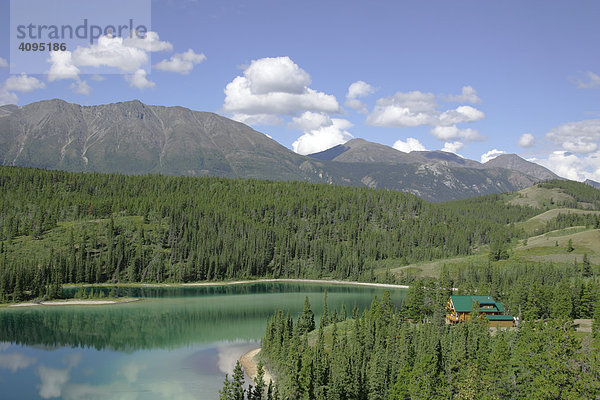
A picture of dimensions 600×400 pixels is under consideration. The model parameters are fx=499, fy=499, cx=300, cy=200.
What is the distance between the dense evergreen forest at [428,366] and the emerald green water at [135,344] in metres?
12.5

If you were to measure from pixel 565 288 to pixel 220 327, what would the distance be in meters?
70.8

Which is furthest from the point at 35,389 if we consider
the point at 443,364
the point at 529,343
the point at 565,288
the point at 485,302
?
the point at 565,288

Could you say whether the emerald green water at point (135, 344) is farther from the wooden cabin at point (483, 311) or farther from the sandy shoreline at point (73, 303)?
the wooden cabin at point (483, 311)

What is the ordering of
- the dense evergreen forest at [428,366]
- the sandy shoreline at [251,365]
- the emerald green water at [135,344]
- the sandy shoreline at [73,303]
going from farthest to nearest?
1. the sandy shoreline at [73,303]
2. the sandy shoreline at [251,365]
3. the emerald green water at [135,344]
4. the dense evergreen forest at [428,366]

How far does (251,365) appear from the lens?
2953 inches

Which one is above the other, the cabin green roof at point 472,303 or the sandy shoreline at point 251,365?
the cabin green roof at point 472,303

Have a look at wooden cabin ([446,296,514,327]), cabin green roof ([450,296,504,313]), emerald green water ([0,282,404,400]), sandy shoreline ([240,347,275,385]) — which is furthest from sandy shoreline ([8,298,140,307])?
cabin green roof ([450,296,504,313])

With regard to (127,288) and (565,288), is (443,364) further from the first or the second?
(127,288)

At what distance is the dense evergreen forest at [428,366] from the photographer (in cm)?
4606

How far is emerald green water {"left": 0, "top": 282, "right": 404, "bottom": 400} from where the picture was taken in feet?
215

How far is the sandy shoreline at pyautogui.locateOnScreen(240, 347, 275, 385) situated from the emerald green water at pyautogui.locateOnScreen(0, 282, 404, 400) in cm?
209

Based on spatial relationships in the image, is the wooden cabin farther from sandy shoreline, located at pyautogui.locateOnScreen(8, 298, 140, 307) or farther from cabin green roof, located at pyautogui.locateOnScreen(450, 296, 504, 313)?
sandy shoreline, located at pyautogui.locateOnScreen(8, 298, 140, 307)

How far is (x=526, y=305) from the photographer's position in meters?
99.9

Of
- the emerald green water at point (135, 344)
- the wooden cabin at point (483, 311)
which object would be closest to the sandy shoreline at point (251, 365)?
the emerald green water at point (135, 344)
